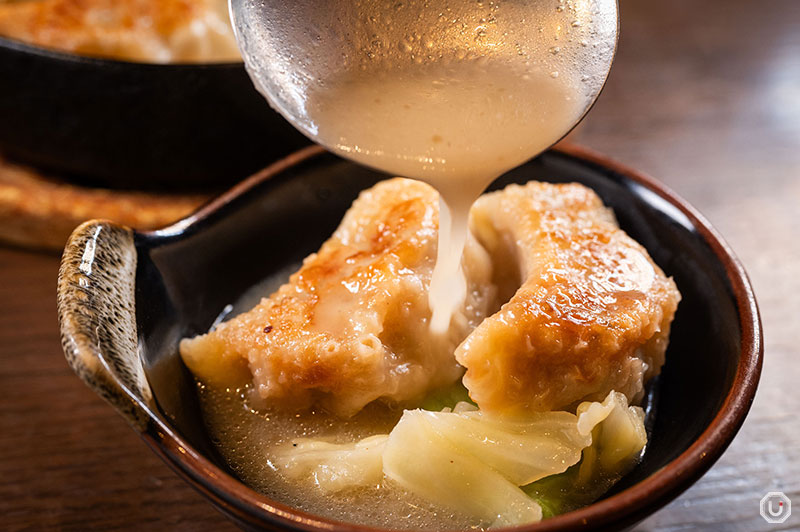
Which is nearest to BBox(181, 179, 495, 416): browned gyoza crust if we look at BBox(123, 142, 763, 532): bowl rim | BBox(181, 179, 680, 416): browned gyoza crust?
BBox(181, 179, 680, 416): browned gyoza crust

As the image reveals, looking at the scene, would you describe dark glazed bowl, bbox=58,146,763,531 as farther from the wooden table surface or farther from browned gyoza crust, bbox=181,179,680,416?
the wooden table surface

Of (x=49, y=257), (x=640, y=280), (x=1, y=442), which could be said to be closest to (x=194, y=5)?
(x=49, y=257)

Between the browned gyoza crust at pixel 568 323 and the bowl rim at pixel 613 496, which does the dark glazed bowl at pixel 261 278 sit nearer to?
the bowl rim at pixel 613 496

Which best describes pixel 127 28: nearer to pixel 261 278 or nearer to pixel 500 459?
pixel 261 278

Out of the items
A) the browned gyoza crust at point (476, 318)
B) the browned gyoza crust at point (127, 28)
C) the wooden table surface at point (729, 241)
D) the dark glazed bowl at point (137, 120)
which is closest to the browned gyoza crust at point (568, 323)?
the browned gyoza crust at point (476, 318)

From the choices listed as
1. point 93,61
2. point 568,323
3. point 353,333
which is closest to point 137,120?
point 93,61

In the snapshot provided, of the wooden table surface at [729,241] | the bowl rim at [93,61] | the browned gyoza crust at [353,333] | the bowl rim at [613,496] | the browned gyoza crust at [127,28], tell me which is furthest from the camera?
the browned gyoza crust at [127,28]
